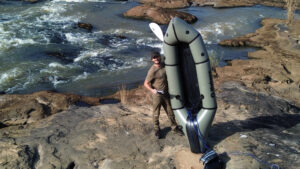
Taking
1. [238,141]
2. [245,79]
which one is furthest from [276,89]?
[238,141]

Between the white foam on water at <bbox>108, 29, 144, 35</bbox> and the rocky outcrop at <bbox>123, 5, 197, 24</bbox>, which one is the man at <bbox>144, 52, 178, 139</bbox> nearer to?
the white foam on water at <bbox>108, 29, 144, 35</bbox>

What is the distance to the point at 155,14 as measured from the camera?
19.7 m

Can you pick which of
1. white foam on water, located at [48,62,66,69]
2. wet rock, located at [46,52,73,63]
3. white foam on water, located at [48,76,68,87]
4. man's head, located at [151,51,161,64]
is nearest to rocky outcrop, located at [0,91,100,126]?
white foam on water, located at [48,76,68,87]

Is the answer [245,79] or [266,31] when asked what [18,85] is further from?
[266,31]

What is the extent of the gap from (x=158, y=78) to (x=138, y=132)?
136cm

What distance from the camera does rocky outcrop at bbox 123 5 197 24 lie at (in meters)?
19.3

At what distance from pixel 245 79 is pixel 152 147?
19.4ft

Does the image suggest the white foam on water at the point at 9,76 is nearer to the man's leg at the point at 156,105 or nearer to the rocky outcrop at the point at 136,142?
the rocky outcrop at the point at 136,142

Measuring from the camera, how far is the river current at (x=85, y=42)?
37.8 feet

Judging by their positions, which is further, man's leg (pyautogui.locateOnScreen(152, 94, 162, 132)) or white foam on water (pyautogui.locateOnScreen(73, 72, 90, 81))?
white foam on water (pyautogui.locateOnScreen(73, 72, 90, 81))

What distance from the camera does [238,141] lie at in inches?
229

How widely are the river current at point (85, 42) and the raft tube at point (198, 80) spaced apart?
5447mm

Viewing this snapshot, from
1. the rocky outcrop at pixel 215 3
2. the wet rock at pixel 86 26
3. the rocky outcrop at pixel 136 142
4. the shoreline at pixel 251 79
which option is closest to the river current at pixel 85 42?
the wet rock at pixel 86 26

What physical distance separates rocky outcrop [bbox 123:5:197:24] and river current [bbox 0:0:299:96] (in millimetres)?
567
